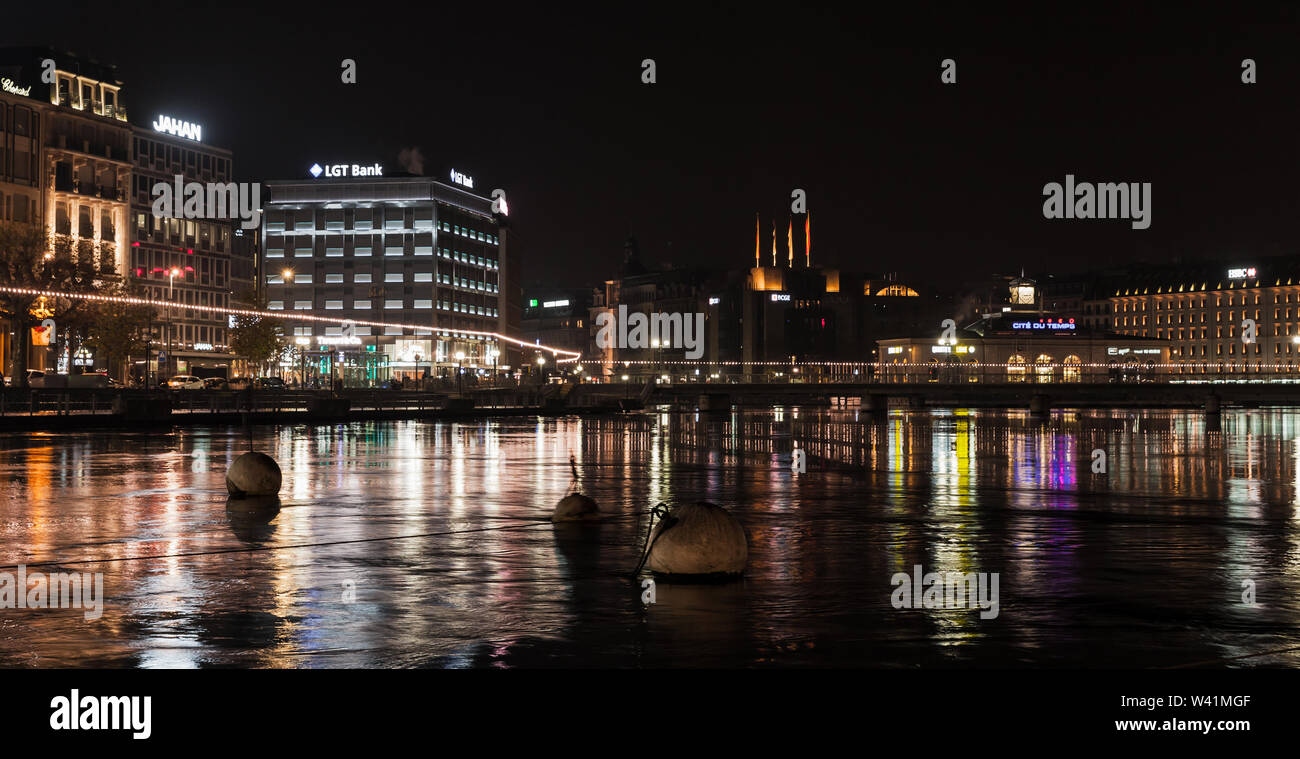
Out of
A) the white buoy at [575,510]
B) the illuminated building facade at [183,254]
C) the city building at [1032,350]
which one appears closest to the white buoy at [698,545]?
the white buoy at [575,510]

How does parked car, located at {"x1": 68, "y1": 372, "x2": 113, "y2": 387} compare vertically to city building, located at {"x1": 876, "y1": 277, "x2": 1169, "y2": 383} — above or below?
below

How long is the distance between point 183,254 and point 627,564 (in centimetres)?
12825

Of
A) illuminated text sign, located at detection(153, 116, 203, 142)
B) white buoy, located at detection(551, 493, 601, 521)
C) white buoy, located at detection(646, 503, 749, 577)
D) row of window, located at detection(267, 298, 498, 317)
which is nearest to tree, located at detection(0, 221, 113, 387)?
illuminated text sign, located at detection(153, 116, 203, 142)

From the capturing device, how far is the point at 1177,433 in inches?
2753

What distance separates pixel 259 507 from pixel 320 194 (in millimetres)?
170113

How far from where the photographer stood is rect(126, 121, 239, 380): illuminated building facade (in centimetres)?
12794

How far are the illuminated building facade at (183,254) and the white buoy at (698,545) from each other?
11178 cm

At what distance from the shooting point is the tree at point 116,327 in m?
84.0

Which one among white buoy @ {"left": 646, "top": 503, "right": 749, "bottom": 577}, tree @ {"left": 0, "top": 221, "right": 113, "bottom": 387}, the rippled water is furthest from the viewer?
tree @ {"left": 0, "top": 221, "right": 113, "bottom": 387}

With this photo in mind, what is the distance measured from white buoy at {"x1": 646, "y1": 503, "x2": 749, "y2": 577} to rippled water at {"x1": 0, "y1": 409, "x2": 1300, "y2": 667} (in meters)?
0.38

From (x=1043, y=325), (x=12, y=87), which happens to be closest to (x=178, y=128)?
(x=12, y=87)

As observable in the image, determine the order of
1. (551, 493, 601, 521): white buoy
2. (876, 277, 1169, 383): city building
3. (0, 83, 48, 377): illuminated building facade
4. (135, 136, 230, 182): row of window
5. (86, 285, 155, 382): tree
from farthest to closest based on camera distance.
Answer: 1. (876, 277, 1169, 383): city building
2. (135, 136, 230, 182): row of window
3. (0, 83, 48, 377): illuminated building facade
4. (86, 285, 155, 382): tree
5. (551, 493, 601, 521): white buoy

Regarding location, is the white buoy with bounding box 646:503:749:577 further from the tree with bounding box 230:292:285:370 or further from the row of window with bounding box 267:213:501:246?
the row of window with bounding box 267:213:501:246
